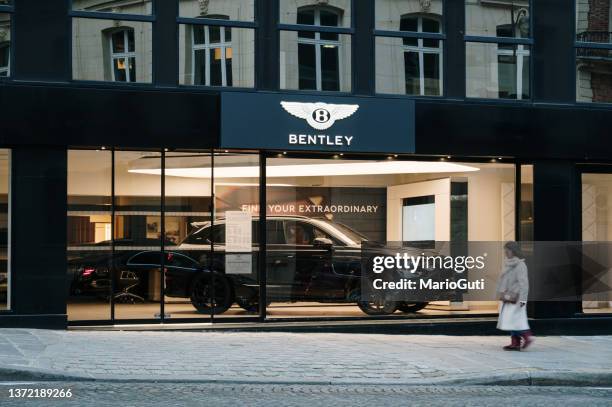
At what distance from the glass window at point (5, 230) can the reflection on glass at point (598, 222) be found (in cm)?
1037

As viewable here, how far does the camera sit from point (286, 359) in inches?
484

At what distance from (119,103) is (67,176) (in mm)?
1481

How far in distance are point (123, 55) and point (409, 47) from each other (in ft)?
16.7

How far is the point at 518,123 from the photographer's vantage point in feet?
55.0

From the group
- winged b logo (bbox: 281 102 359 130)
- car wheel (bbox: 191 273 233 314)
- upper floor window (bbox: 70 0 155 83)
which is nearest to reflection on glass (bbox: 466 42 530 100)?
winged b logo (bbox: 281 102 359 130)

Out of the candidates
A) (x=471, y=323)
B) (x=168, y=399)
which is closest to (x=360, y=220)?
(x=471, y=323)

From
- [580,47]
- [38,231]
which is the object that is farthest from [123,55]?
[580,47]

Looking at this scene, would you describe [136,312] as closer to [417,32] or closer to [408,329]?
[408,329]

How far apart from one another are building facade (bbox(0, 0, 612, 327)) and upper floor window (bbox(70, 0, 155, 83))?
34 mm

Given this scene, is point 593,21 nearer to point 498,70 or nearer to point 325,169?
point 498,70

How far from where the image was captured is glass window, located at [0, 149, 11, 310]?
14.7 m

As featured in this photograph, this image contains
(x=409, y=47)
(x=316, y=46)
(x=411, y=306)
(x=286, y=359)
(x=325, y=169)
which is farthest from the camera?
(x=411, y=306)

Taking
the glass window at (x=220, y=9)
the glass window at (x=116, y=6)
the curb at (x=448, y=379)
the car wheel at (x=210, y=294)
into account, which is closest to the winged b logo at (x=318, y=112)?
the glass window at (x=220, y=9)

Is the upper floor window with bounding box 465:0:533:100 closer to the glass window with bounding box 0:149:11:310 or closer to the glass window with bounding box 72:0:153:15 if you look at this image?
the glass window with bounding box 72:0:153:15
